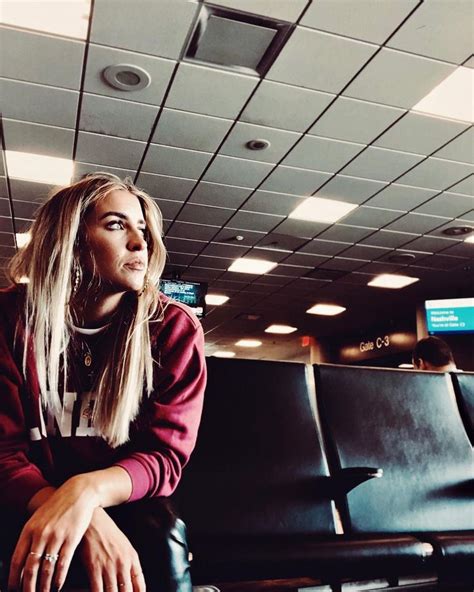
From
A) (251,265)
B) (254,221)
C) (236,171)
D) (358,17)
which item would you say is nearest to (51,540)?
(358,17)

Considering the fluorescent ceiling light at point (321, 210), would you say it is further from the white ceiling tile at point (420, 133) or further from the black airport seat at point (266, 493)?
the black airport seat at point (266, 493)

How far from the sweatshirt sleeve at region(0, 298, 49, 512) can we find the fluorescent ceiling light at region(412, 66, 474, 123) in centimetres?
389

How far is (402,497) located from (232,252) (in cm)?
657

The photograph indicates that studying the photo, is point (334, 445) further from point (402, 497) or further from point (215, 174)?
point (215, 174)

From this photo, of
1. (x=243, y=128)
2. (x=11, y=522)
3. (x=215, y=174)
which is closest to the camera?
(x=11, y=522)

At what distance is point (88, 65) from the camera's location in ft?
12.8

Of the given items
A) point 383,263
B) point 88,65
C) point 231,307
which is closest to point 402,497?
point 88,65

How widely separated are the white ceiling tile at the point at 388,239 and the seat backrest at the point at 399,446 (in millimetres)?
5469

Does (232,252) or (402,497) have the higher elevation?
(232,252)

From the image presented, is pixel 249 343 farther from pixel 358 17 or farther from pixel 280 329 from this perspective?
pixel 358 17

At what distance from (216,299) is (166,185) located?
554 cm

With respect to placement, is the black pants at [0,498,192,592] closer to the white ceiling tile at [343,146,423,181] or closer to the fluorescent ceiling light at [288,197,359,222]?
the white ceiling tile at [343,146,423,181]

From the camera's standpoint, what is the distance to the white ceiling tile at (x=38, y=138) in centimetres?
476

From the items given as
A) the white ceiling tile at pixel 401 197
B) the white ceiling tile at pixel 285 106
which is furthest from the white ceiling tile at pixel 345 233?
the white ceiling tile at pixel 285 106
